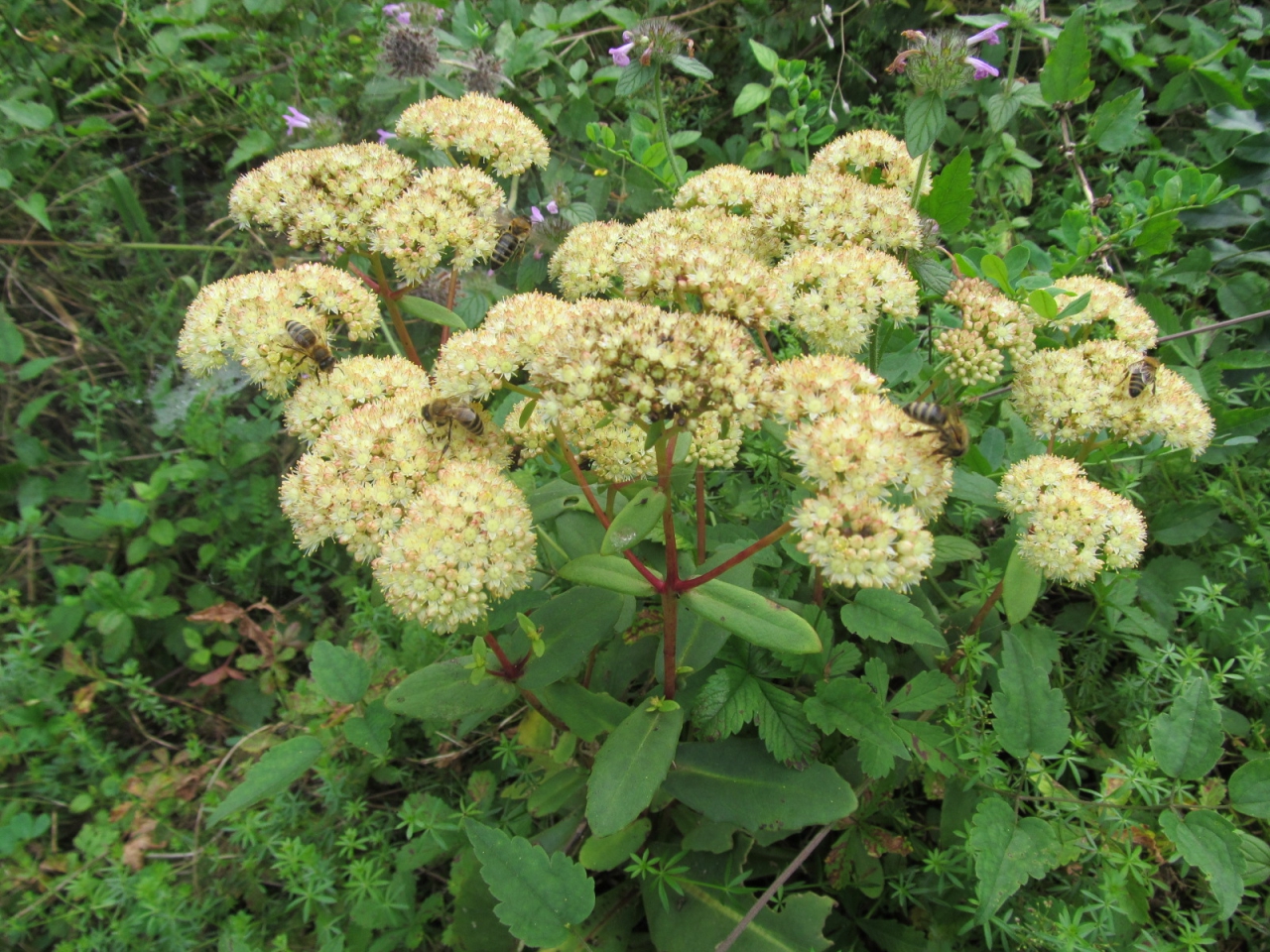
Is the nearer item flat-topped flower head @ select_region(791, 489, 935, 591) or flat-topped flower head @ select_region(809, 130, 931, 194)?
flat-topped flower head @ select_region(791, 489, 935, 591)

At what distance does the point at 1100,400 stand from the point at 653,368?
164 centimetres

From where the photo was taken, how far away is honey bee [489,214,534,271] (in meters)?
3.43

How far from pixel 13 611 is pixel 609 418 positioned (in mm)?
4173

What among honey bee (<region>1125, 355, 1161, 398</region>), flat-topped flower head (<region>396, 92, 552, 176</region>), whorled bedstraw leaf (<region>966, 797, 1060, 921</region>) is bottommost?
whorled bedstraw leaf (<region>966, 797, 1060, 921</region>)

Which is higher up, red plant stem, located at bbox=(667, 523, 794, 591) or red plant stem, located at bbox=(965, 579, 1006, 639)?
red plant stem, located at bbox=(667, 523, 794, 591)

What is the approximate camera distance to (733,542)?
2.85 meters

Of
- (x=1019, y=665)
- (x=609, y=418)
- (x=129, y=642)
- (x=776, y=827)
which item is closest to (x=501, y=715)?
(x=776, y=827)

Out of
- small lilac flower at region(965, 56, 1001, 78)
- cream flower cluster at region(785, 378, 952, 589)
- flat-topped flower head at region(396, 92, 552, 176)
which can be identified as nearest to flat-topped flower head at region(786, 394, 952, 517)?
cream flower cluster at region(785, 378, 952, 589)

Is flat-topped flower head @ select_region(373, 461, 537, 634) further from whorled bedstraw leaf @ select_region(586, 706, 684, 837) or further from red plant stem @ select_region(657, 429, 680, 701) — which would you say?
whorled bedstraw leaf @ select_region(586, 706, 684, 837)

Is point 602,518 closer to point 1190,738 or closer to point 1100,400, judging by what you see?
point 1100,400

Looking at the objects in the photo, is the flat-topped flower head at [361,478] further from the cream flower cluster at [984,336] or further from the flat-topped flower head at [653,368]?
the cream flower cluster at [984,336]

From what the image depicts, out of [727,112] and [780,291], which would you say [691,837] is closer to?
[780,291]

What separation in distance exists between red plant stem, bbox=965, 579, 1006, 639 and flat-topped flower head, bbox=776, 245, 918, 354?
3.33 ft

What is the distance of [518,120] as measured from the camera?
3.54 m
